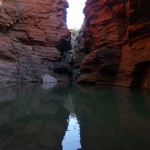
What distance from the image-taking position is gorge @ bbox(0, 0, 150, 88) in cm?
1454

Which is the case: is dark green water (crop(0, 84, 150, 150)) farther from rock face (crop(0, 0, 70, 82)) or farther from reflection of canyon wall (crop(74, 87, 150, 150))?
rock face (crop(0, 0, 70, 82))

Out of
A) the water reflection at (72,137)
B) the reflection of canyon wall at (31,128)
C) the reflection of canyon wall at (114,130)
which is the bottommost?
the water reflection at (72,137)

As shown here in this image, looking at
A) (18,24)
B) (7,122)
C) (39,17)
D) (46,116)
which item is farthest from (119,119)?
(39,17)

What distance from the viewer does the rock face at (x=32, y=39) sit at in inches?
739

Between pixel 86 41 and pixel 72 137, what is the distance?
819 inches

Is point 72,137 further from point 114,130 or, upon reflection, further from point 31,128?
point 31,128

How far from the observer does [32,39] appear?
906 inches

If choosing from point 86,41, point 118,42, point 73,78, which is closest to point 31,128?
point 118,42

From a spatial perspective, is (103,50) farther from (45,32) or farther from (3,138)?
(3,138)

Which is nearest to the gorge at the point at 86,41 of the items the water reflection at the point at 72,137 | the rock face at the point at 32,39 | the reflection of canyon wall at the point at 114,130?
the rock face at the point at 32,39

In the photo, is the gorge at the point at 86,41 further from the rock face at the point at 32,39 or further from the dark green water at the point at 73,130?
the dark green water at the point at 73,130

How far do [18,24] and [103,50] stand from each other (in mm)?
10157

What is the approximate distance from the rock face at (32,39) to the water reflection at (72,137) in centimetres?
1283

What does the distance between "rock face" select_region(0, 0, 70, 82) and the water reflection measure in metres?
12.8
